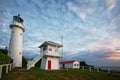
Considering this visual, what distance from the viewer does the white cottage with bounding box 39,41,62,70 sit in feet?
95.3

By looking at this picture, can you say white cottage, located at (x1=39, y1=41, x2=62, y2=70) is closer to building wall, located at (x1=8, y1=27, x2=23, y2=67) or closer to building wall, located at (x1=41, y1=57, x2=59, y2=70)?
building wall, located at (x1=41, y1=57, x2=59, y2=70)

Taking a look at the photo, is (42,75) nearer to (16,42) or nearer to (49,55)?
(49,55)

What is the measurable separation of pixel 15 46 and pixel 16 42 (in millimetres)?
979

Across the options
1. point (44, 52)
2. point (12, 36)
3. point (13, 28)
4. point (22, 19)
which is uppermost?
point (22, 19)

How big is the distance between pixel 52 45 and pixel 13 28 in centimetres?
1004

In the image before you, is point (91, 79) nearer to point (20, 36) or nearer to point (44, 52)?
point (44, 52)

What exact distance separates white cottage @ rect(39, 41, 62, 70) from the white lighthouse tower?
538 centimetres

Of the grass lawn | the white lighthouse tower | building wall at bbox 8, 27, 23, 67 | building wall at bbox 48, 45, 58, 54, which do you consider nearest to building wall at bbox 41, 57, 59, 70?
building wall at bbox 48, 45, 58, 54

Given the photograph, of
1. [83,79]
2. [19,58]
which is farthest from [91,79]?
[19,58]

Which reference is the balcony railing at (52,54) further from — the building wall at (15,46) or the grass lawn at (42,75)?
the building wall at (15,46)

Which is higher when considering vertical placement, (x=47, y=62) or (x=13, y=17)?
(x=13, y=17)

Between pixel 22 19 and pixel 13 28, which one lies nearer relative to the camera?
pixel 13 28

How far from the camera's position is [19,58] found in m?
29.2

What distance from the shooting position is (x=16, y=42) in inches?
1150
